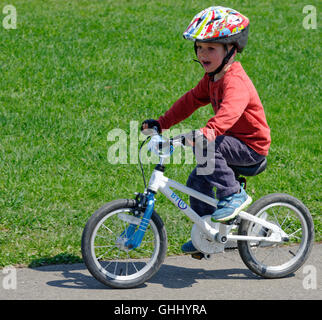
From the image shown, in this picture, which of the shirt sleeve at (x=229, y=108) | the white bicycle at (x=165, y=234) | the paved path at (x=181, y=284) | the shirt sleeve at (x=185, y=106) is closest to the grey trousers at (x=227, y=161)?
the white bicycle at (x=165, y=234)

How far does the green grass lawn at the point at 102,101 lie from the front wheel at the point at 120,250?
0.32 meters

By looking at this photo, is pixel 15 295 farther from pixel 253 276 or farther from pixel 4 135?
pixel 4 135

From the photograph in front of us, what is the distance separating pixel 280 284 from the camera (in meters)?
4.67

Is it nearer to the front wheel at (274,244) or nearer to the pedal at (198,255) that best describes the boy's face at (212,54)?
the front wheel at (274,244)

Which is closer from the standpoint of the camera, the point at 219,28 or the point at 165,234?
the point at 219,28

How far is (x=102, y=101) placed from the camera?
833cm

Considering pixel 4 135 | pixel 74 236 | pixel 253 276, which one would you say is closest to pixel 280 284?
pixel 253 276

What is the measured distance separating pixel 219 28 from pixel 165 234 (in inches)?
57.0

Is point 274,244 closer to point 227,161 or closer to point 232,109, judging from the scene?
point 227,161

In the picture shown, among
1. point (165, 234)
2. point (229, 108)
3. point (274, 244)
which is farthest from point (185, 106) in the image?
point (274, 244)

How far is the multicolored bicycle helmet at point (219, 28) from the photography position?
432cm

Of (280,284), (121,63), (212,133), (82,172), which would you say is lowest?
(280,284)

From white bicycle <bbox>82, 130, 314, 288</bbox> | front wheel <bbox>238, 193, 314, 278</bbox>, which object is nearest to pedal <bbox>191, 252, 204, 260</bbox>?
white bicycle <bbox>82, 130, 314, 288</bbox>

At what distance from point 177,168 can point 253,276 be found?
7.17ft
